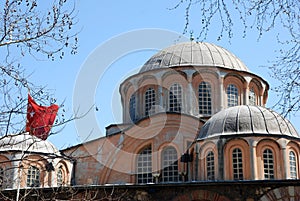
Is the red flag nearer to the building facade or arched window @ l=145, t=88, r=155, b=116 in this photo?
the building facade

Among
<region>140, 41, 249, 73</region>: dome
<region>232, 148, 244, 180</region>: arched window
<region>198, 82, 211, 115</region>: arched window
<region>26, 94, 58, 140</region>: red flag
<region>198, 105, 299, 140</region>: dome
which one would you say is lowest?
<region>26, 94, 58, 140</region>: red flag

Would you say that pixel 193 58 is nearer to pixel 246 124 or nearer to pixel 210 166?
pixel 246 124

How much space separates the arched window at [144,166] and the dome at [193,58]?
4.97 meters

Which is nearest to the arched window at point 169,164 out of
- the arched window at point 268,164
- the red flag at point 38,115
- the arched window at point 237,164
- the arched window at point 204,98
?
the arched window at point 204,98

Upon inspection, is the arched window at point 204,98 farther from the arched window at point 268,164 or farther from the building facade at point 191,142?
the arched window at point 268,164

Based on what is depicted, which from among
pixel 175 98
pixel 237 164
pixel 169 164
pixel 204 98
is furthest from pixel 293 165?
pixel 175 98

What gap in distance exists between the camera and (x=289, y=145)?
19.8m

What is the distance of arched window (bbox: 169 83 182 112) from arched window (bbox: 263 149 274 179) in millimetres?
6107

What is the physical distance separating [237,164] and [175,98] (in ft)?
20.6

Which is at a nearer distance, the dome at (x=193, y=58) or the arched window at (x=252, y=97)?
the arched window at (x=252, y=97)

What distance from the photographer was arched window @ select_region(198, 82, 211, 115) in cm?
2461

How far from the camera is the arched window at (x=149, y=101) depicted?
2517 cm

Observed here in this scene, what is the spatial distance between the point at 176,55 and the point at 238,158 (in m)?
8.76

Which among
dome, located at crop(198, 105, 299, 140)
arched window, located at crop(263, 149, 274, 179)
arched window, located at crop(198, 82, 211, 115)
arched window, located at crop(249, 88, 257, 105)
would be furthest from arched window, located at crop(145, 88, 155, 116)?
arched window, located at crop(263, 149, 274, 179)
